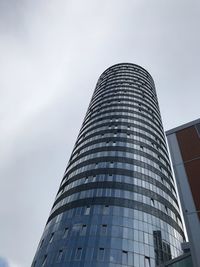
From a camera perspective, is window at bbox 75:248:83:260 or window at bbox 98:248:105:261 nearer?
window at bbox 98:248:105:261

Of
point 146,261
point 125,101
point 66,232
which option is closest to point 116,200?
→ point 66,232

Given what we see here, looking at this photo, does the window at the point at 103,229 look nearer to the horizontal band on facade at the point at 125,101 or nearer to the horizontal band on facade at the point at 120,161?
the horizontal band on facade at the point at 120,161

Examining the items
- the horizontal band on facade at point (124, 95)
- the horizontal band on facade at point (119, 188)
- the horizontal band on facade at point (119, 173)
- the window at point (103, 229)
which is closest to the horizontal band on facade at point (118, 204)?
the horizontal band on facade at point (119, 188)

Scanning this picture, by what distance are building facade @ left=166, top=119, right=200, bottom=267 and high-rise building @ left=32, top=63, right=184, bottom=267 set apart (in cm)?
3106

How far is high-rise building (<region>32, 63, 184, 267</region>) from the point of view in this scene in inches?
1845

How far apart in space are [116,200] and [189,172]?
1532 inches

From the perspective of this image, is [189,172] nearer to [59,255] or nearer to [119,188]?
[59,255]

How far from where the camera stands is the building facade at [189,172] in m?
15.5

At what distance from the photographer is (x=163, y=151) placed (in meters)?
77.6

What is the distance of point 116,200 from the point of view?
182 feet

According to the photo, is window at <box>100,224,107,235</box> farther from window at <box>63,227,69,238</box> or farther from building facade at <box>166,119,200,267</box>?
building facade at <box>166,119,200,267</box>

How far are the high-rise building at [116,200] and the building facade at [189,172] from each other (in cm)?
3106

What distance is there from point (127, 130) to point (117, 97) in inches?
715

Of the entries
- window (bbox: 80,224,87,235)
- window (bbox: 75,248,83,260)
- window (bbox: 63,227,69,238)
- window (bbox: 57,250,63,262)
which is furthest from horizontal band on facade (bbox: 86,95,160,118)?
window (bbox: 57,250,63,262)
